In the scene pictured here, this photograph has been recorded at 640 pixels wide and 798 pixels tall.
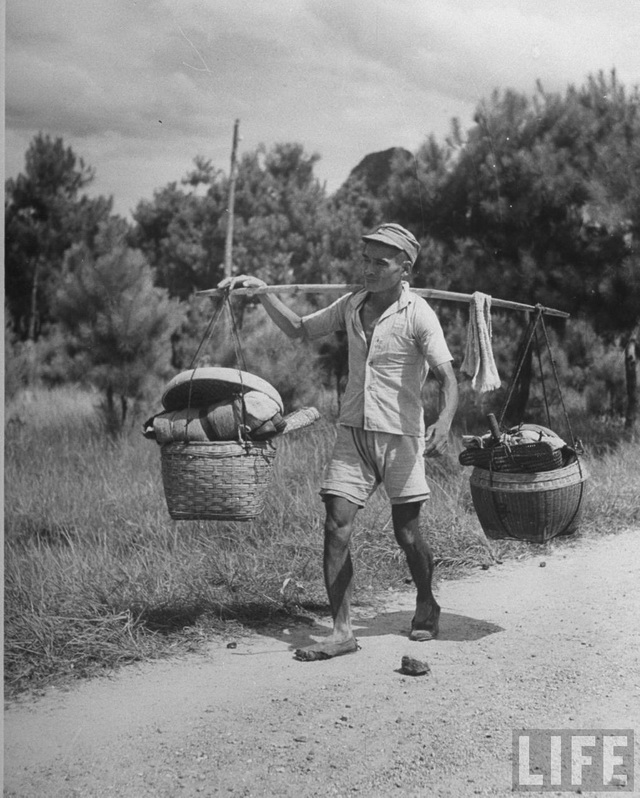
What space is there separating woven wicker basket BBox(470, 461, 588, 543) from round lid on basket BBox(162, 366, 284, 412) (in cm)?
103

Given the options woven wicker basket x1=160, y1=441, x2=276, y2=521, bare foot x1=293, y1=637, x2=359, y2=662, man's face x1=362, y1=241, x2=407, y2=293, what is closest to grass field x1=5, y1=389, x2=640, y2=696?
bare foot x1=293, y1=637, x2=359, y2=662

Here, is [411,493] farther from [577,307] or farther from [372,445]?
[577,307]

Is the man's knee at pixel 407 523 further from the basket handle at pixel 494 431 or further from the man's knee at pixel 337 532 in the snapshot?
the basket handle at pixel 494 431

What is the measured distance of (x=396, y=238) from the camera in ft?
13.5

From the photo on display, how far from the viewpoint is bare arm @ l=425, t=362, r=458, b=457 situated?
395 centimetres

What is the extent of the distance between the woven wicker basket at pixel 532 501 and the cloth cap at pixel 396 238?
107 centimetres

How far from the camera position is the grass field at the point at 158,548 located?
4.22m

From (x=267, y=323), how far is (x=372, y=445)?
6593 mm

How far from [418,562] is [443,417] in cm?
71

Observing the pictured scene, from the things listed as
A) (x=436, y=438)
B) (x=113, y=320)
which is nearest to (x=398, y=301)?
(x=436, y=438)

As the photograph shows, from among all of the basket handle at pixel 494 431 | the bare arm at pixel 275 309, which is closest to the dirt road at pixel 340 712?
the basket handle at pixel 494 431

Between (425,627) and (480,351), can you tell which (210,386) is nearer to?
(480,351)

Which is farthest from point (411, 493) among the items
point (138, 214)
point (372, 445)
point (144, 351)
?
point (138, 214)

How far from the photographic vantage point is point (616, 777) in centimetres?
315
